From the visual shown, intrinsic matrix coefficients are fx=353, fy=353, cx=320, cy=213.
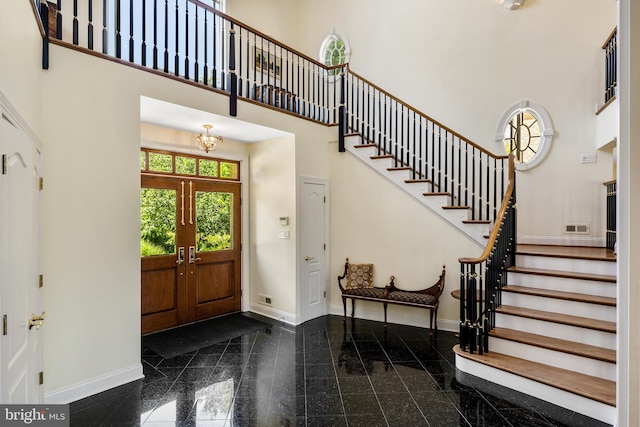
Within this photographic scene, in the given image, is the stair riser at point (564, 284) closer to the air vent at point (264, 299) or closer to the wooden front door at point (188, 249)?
the air vent at point (264, 299)

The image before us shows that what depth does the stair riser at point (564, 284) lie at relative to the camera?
3449mm

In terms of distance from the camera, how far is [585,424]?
265 centimetres

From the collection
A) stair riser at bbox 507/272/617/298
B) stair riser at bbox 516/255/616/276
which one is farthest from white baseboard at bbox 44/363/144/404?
stair riser at bbox 516/255/616/276

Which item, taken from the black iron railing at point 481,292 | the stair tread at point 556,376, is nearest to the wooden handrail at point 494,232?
the black iron railing at point 481,292

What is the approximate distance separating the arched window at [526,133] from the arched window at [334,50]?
3232 mm

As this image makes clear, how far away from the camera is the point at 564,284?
3.72m

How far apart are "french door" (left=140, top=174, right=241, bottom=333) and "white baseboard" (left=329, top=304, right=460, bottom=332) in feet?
6.87

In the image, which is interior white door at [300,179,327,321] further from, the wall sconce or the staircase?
the wall sconce

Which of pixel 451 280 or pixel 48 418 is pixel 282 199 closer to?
pixel 451 280

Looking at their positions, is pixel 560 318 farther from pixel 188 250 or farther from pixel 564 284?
pixel 188 250

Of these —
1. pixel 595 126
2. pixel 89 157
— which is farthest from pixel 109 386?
pixel 595 126

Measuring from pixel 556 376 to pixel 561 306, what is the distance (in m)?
0.80

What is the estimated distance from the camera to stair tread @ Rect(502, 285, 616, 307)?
10.8ft

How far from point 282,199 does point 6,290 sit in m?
3.69
